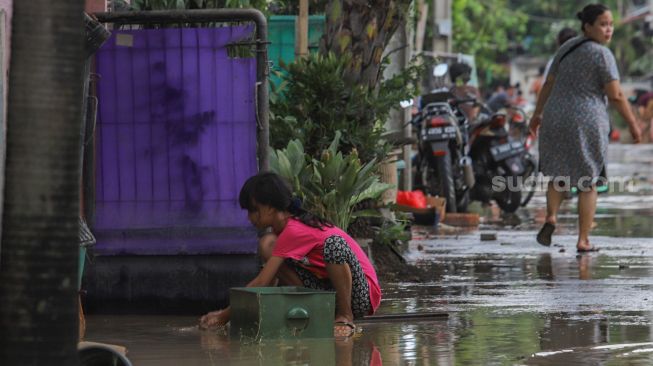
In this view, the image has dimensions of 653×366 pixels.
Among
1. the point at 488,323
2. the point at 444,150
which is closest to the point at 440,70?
the point at 444,150

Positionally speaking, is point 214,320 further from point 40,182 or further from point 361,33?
point 361,33

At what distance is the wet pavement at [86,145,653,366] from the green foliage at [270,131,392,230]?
0.64 metres

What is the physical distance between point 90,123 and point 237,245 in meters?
1.17

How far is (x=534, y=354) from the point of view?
704cm

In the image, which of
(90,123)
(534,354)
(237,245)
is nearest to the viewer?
(534,354)

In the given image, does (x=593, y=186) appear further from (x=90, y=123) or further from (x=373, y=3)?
(x=90, y=123)

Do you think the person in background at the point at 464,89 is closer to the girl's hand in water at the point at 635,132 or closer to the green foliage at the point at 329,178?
the girl's hand in water at the point at 635,132

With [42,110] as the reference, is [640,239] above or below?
below

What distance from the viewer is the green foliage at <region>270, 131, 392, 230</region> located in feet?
30.8

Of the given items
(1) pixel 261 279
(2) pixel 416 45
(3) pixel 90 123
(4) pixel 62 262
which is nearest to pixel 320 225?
(1) pixel 261 279

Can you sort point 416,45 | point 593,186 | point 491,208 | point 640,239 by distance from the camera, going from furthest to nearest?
1. point 416,45
2. point 491,208
3. point 640,239
4. point 593,186

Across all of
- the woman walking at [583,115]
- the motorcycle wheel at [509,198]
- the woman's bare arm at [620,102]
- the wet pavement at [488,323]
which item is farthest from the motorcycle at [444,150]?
the woman's bare arm at [620,102]

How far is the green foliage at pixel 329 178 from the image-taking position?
938 centimetres

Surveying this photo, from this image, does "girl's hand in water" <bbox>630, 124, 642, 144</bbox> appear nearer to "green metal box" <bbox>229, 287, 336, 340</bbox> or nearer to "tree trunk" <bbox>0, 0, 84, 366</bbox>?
"green metal box" <bbox>229, 287, 336, 340</bbox>
